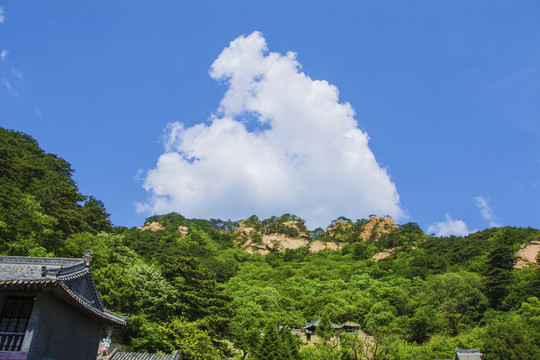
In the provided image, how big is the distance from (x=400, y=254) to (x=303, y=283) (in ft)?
102

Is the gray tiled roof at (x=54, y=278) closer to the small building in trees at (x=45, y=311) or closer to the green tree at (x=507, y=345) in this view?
the small building in trees at (x=45, y=311)

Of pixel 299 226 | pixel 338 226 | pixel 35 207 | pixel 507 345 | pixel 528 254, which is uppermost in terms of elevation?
pixel 338 226

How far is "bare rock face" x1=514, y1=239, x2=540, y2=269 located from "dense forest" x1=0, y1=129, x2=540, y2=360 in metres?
1.29

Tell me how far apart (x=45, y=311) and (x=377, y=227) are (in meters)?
113

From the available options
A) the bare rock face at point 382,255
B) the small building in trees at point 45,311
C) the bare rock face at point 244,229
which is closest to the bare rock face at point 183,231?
the bare rock face at point 244,229

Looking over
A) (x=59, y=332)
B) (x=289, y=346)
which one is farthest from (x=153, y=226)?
(x=59, y=332)

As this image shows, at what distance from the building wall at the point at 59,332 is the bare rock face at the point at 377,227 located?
104292mm

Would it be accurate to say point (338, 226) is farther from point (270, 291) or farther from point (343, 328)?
point (343, 328)

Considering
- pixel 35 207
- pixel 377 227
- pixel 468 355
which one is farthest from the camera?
pixel 377 227

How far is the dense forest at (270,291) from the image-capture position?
99.9ft

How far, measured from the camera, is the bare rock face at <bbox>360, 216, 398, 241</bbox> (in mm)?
116562

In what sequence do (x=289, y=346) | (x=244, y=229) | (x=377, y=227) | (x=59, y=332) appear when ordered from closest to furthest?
(x=59, y=332), (x=289, y=346), (x=377, y=227), (x=244, y=229)

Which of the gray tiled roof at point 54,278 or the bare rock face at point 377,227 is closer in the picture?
the gray tiled roof at point 54,278

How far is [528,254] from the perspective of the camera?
61.8 metres
